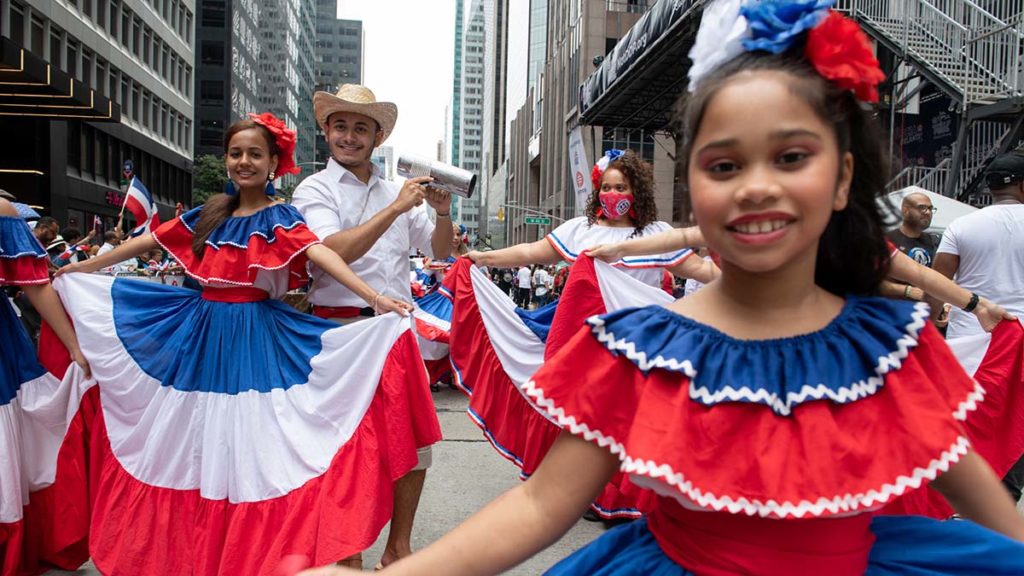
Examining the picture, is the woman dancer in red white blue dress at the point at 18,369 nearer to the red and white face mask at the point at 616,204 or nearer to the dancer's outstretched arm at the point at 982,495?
the red and white face mask at the point at 616,204

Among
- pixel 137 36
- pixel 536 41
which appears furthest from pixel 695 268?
pixel 536 41

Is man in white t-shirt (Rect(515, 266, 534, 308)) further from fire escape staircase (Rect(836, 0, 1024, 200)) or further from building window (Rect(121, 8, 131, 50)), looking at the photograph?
building window (Rect(121, 8, 131, 50))

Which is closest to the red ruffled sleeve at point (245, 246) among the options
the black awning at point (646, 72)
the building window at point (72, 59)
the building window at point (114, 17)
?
the black awning at point (646, 72)

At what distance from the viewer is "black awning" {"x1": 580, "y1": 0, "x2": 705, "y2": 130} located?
17.3 m

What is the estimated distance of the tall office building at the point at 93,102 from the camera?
19766mm

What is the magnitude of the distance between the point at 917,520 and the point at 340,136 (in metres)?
3.38

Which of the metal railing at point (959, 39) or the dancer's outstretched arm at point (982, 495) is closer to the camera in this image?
the dancer's outstretched arm at point (982, 495)

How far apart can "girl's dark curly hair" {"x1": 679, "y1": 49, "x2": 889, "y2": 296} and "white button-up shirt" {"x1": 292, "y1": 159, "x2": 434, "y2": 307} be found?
268cm

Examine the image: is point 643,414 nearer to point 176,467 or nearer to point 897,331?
point 897,331

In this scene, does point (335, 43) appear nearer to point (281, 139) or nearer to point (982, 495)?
point (281, 139)

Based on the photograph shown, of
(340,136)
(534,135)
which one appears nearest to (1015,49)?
(340,136)

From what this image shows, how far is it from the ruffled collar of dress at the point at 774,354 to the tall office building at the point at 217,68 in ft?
225

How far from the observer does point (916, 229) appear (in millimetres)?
6020

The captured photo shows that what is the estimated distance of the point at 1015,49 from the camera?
11.2m
